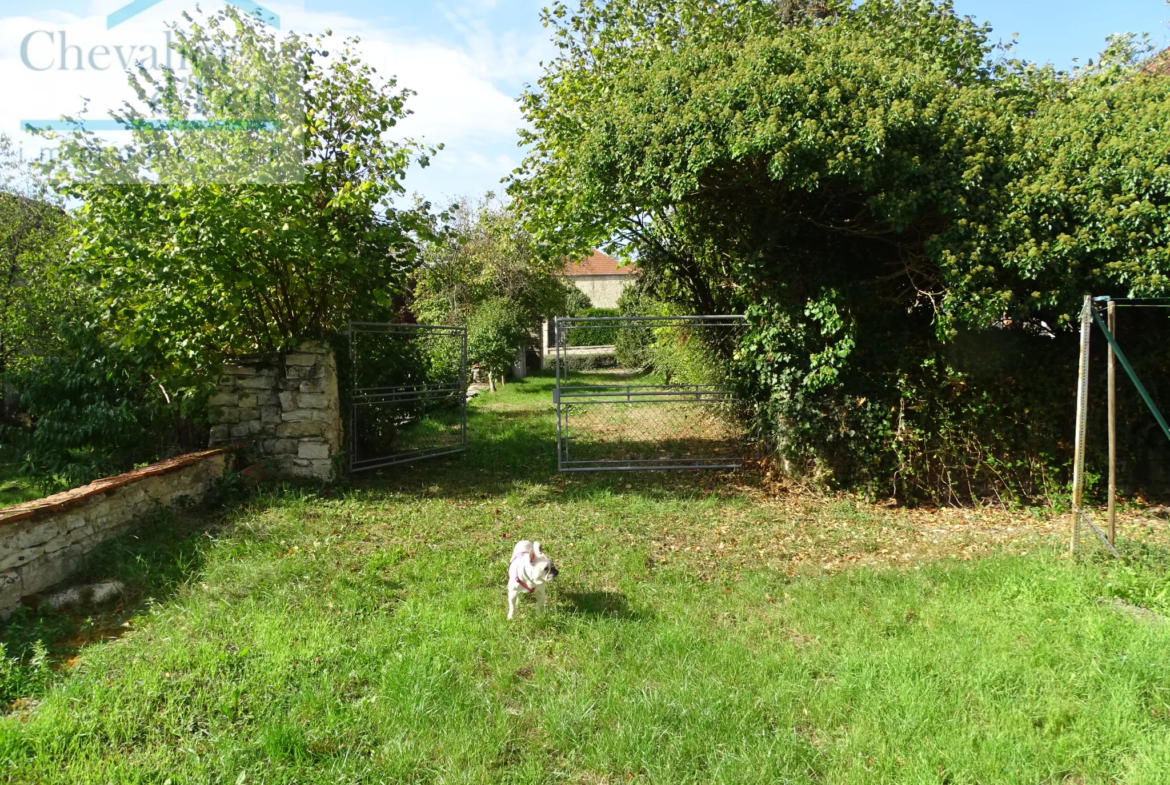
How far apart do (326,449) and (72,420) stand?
2.45 m

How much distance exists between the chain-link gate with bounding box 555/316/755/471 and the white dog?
12.1 ft

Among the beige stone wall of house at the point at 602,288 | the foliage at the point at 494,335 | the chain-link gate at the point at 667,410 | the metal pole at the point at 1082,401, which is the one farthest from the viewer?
the beige stone wall of house at the point at 602,288

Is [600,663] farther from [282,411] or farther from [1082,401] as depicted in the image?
[282,411]

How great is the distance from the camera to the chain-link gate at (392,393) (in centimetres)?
786

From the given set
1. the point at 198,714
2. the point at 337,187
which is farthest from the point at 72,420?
the point at 198,714

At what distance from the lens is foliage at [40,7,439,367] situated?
6.07 m

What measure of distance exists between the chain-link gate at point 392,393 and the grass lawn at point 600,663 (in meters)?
2.26

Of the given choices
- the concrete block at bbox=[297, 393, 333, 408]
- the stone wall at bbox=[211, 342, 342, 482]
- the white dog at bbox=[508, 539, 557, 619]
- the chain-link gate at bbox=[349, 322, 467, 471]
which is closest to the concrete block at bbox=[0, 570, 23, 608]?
the stone wall at bbox=[211, 342, 342, 482]

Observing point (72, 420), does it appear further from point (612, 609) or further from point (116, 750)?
point (612, 609)

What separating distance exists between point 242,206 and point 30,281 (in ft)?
27.7

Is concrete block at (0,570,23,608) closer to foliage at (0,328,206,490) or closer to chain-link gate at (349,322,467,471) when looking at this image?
foliage at (0,328,206,490)

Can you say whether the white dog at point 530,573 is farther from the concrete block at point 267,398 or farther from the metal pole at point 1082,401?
the concrete block at point 267,398

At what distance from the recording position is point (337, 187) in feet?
23.8

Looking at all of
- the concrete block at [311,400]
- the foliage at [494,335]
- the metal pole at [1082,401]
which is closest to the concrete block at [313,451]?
the concrete block at [311,400]
